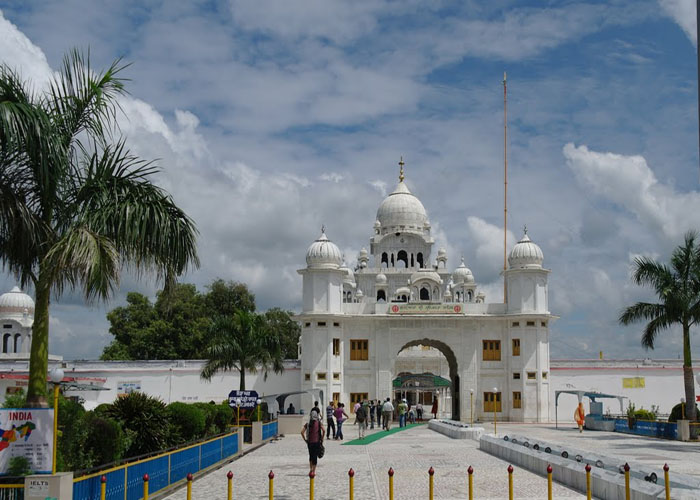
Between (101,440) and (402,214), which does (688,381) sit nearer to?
(101,440)

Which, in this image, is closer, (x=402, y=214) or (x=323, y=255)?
(x=323, y=255)

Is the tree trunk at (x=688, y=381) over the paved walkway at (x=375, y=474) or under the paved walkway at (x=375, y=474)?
over

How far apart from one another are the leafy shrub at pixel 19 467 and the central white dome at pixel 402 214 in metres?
67.5

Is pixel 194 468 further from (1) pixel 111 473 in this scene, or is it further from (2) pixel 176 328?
(2) pixel 176 328

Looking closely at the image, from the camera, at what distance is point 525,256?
50.6m

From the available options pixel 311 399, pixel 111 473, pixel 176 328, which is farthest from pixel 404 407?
pixel 176 328

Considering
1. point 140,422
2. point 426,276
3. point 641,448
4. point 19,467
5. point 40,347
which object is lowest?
point 641,448

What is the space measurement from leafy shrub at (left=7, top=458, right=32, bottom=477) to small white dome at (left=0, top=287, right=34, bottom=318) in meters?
62.2

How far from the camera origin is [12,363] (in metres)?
57.3

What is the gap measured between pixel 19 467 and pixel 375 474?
9806mm

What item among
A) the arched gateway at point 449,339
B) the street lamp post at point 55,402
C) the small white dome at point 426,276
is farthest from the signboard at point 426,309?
the street lamp post at point 55,402

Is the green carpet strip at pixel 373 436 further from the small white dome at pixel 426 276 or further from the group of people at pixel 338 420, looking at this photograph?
the small white dome at pixel 426 276

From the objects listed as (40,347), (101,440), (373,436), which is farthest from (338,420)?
(40,347)

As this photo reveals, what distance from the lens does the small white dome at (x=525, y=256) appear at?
50.5 metres
